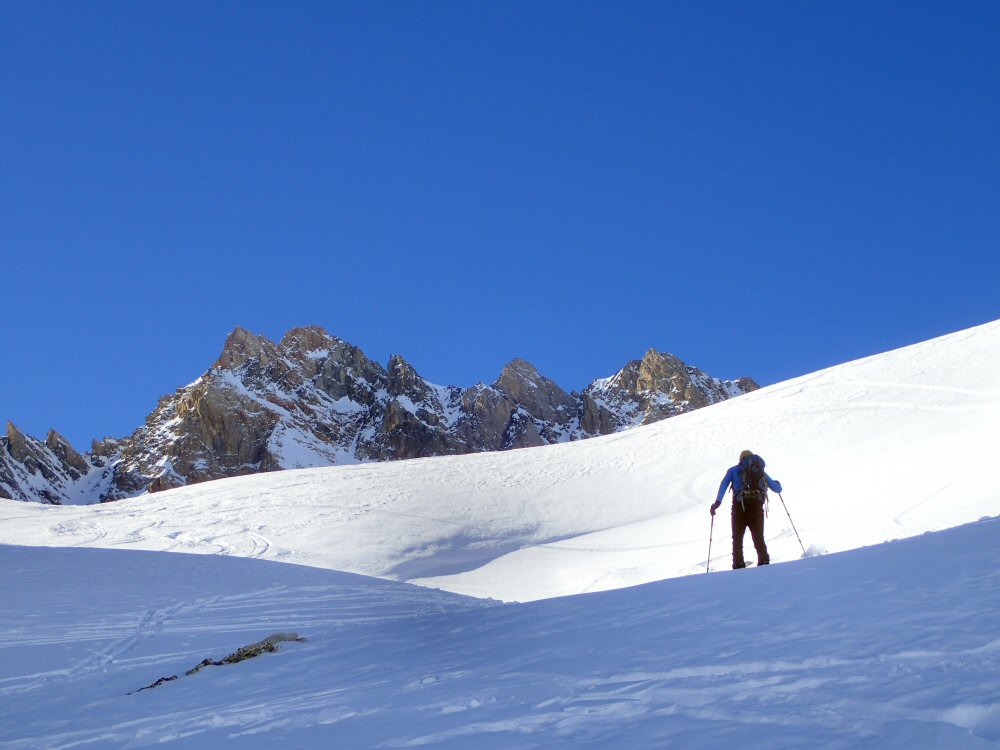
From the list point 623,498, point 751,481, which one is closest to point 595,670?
point 751,481

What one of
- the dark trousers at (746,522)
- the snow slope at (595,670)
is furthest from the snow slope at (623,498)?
the snow slope at (595,670)

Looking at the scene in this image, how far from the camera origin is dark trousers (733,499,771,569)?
1086 centimetres

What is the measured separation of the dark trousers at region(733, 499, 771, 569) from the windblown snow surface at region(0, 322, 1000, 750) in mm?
1843

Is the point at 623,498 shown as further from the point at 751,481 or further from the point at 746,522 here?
the point at 751,481

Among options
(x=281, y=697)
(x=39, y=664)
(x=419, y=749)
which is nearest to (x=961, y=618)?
(x=419, y=749)

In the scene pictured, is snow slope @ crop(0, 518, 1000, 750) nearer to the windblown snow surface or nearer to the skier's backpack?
the windblown snow surface

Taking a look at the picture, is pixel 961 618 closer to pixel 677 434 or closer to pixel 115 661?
pixel 115 661

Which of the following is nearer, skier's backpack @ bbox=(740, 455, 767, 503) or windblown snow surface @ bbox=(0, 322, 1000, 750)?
windblown snow surface @ bbox=(0, 322, 1000, 750)

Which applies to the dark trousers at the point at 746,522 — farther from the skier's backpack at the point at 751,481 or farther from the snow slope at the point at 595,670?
the snow slope at the point at 595,670

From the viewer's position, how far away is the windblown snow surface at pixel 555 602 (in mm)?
4016

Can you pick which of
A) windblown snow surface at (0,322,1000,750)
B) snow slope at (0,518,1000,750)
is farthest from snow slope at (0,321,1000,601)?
snow slope at (0,518,1000,750)

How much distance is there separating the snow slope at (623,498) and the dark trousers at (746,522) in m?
3.25

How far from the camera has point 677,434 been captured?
1218 inches

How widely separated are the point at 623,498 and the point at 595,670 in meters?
19.4
